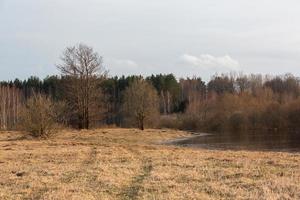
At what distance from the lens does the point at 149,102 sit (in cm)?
7525

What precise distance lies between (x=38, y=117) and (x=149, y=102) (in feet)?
109

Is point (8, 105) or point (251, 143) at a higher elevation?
point (8, 105)

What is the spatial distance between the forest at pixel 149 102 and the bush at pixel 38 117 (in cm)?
20

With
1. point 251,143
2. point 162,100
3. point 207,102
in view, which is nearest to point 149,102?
point 251,143

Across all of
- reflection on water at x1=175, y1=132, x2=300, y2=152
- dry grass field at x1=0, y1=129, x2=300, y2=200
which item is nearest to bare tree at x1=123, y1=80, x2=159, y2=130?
reflection on water at x1=175, y1=132, x2=300, y2=152

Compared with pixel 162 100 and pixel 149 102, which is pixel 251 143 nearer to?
pixel 149 102

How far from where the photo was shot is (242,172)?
1800 cm

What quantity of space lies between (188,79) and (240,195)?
156013 mm

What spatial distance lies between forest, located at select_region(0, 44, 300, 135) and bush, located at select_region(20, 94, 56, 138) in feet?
0.65

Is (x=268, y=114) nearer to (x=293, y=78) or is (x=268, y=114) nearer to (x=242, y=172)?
(x=293, y=78)

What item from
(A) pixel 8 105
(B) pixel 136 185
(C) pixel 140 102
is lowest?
(B) pixel 136 185

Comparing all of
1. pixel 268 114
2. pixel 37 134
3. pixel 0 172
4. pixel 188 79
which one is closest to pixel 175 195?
pixel 0 172

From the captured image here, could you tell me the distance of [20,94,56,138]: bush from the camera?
43.6 m

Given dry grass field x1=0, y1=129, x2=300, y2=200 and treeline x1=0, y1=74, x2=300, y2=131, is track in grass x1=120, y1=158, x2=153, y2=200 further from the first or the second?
treeline x1=0, y1=74, x2=300, y2=131
